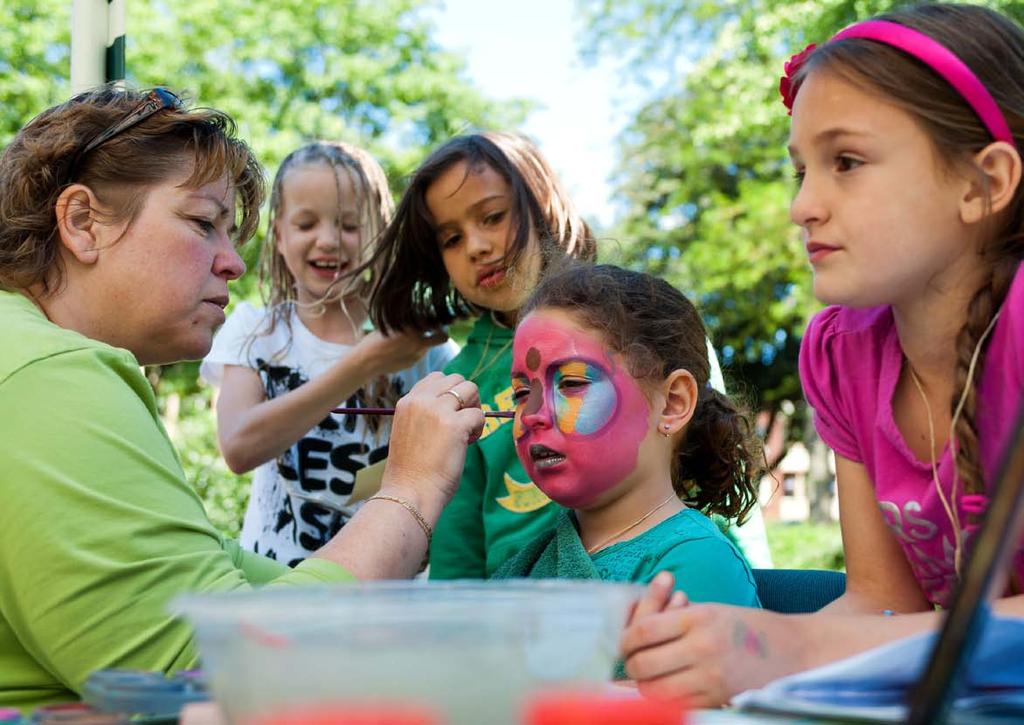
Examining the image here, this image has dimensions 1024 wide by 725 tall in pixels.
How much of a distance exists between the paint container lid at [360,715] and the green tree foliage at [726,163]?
36.4 feet

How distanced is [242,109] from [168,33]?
4.69ft

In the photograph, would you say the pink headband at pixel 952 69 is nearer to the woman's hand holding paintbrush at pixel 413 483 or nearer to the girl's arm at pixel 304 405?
the woman's hand holding paintbrush at pixel 413 483

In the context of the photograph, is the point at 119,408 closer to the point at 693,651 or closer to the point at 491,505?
the point at 693,651

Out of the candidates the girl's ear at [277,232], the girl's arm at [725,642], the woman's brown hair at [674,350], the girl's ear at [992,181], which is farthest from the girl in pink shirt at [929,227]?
the girl's ear at [277,232]

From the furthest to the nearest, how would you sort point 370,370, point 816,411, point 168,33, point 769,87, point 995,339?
point 168,33
point 769,87
point 370,370
point 816,411
point 995,339

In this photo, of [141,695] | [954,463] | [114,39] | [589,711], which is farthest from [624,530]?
[114,39]

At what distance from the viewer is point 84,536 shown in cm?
135

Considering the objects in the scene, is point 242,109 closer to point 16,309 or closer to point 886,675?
point 16,309

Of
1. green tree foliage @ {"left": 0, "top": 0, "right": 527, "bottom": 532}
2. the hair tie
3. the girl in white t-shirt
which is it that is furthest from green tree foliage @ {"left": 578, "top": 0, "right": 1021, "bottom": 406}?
the hair tie

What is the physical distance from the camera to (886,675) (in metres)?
0.85

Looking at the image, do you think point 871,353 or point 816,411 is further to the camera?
point 816,411

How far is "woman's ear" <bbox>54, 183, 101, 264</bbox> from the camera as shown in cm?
186

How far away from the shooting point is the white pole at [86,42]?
10.1 feet

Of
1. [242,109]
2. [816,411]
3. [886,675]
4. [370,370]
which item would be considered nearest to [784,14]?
[242,109]
